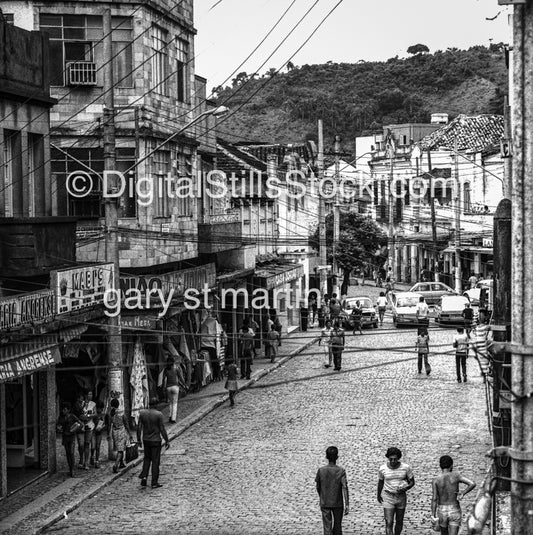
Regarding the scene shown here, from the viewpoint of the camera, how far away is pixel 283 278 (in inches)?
1971

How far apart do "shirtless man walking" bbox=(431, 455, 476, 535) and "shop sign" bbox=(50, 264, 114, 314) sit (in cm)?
934

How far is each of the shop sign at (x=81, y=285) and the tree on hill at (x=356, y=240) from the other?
164 feet

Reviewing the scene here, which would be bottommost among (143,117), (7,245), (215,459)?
(215,459)

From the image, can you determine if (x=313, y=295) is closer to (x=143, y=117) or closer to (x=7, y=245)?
(x=143, y=117)

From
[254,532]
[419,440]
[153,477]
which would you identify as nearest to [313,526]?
[254,532]

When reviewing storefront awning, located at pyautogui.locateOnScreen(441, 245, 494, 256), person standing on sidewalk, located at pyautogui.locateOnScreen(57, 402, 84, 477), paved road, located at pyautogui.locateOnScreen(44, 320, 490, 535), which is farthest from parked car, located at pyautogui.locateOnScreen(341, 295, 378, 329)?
person standing on sidewalk, located at pyautogui.locateOnScreen(57, 402, 84, 477)

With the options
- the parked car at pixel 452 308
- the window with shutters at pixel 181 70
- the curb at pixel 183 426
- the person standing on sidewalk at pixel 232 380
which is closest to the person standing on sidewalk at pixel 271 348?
the curb at pixel 183 426

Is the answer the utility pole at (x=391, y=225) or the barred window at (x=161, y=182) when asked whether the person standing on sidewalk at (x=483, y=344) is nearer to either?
the barred window at (x=161, y=182)

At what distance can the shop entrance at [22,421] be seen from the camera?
75.3 ft

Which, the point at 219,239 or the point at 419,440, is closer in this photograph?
the point at 419,440

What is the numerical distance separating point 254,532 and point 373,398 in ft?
48.1

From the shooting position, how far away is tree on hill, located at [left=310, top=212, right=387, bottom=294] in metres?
75.7

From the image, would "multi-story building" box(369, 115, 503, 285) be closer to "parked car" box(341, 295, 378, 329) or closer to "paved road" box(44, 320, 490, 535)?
"parked car" box(341, 295, 378, 329)

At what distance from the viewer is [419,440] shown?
25.3 m
